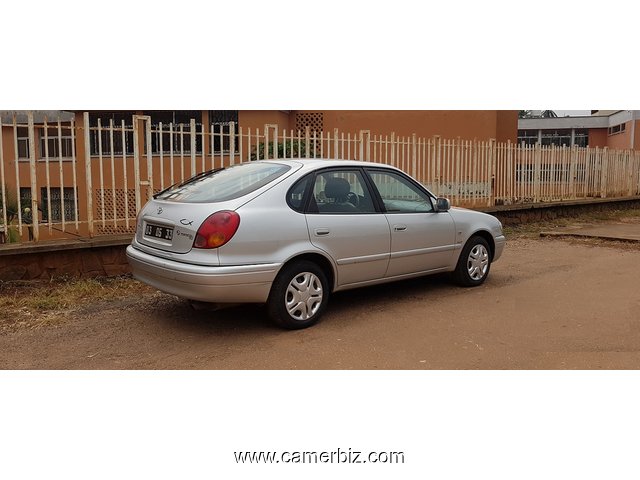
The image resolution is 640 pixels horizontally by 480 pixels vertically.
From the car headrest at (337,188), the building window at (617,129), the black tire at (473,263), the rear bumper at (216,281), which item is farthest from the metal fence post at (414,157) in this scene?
the building window at (617,129)

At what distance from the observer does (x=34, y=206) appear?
6188mm

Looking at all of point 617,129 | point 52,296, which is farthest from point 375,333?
point 617,129

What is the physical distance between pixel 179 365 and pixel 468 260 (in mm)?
3552

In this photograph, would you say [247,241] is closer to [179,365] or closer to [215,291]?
[215,291]

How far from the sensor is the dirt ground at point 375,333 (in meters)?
4.09

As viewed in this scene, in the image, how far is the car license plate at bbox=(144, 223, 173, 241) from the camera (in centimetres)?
465

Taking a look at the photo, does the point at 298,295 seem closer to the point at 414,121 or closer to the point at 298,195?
the point at 298,195

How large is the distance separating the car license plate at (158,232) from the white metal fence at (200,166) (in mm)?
1707

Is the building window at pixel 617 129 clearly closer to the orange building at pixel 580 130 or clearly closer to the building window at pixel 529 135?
the orange building at pixel 580 130

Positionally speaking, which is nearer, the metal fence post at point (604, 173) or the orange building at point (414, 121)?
the orange building at point (414, 121)

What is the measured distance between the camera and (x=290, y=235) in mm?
4633

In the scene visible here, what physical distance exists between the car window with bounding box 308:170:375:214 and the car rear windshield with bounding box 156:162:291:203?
1.18ft

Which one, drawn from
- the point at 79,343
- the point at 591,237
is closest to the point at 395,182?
the point at 79,343

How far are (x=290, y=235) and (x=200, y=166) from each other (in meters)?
5.83
